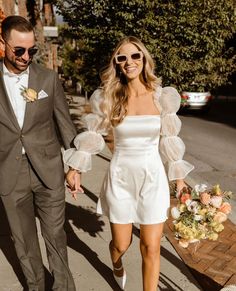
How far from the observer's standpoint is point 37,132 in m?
2.95

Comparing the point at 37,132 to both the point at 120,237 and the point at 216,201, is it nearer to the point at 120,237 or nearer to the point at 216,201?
the point at 120,237

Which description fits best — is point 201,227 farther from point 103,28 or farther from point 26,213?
point 103,28

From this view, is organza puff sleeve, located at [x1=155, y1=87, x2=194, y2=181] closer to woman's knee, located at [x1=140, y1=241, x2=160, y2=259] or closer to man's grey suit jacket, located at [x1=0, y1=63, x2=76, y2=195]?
woman's knee, located at [x1=140, y1=241, x2=160, y2=259]

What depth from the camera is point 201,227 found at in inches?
113

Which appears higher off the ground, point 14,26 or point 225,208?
point 14,26

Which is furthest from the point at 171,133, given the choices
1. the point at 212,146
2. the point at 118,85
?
the point at 212,146

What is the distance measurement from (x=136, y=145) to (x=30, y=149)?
30.3 inches

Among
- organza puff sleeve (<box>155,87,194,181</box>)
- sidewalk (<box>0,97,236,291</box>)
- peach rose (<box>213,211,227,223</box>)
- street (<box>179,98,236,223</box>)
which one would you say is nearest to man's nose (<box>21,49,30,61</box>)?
organza puff sleeve (<box>155,87,194,181</box>)

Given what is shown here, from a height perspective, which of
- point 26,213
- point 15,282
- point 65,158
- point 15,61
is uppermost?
point 15,61

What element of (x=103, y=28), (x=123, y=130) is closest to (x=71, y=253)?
(x=123, y=130)

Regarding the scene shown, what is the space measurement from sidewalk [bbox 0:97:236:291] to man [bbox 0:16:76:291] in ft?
1.75

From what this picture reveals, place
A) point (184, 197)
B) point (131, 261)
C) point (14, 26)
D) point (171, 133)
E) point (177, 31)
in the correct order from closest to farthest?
1. point (14, 26)
2. point (184, 197)
3. point (171, 133)
4. point (131, 261)
5. point (177, 31)

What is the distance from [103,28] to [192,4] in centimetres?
181

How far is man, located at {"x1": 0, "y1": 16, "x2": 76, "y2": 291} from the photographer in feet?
9.22
